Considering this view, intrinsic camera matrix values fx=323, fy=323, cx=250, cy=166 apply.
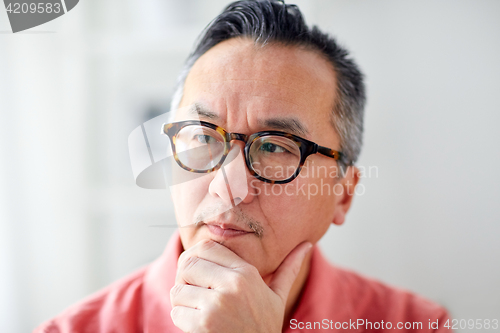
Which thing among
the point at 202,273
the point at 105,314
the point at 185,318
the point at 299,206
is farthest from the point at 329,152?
the point at 105,314

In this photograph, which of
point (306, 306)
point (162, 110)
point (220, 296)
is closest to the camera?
point (220, 296)

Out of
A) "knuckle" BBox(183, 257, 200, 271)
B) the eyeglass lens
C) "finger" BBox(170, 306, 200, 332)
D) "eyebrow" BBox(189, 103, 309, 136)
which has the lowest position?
"finger" BBox(170, 306, 200, 332)

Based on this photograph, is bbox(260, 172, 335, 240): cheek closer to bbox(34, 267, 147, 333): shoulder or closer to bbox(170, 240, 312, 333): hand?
bbox(170, 240, 312, 333): hand

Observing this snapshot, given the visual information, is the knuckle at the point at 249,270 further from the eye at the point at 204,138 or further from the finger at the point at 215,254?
the eye at the point at 204,138

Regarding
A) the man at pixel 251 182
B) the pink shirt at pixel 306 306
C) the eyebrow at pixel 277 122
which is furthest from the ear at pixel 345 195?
the eyebrow at pixel 277 122

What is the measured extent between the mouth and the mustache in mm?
17

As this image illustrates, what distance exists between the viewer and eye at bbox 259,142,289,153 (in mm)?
977

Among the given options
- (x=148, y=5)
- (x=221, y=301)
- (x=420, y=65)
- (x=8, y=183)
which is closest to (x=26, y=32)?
(x=148, y=5)

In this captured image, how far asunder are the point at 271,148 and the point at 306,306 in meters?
0.64

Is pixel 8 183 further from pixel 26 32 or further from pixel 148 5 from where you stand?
pixel 148 5

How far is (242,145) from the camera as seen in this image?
0.93 m

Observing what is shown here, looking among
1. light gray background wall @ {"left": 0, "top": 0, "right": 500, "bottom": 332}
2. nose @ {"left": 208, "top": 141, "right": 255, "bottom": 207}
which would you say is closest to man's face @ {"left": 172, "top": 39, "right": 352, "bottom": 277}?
nose @ {"left": 208, "top": 141, "right": 255, "bottom": 207}

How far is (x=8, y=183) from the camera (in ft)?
4.97

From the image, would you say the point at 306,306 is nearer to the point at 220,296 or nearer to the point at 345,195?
the point at 345,195
